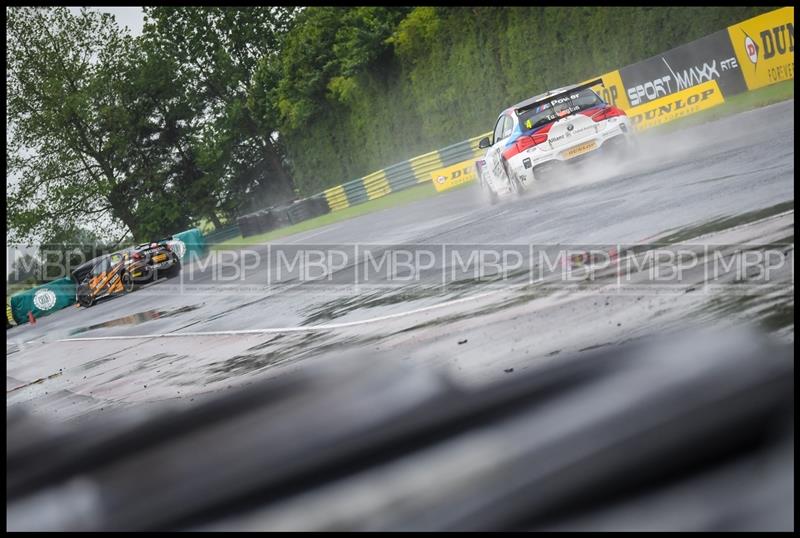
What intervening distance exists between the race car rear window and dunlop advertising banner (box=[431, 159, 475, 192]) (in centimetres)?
1261

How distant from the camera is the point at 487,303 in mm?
7969

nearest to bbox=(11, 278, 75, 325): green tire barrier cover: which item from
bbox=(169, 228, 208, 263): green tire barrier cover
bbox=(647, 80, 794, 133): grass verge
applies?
bbox=(169, 228, 208, 263): green tire barrier cover

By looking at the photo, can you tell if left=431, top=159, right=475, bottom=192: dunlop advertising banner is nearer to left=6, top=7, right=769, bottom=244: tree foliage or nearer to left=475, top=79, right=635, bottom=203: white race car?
left=6, top=7, right=769, bottom=244: tree foliage

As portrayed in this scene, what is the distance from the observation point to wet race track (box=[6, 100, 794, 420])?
5992 mm

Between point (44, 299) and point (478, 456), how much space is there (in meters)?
29.7

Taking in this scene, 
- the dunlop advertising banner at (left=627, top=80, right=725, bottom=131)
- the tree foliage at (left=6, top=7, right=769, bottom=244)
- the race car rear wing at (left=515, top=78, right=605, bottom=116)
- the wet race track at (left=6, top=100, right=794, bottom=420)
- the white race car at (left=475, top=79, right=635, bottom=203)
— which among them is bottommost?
the wet race track at (left=6, top=100, right=794, bottom=420)

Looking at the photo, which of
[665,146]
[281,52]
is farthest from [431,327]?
[281,52]

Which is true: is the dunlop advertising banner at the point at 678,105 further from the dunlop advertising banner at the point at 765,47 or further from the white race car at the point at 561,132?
the white race car at the point at 561,132

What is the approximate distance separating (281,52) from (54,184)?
13761 millimetres

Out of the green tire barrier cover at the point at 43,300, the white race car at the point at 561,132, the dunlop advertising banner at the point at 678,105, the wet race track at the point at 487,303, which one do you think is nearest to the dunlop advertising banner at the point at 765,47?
the dunlop advertising banner at the point at 678,105

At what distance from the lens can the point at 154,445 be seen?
5.89m

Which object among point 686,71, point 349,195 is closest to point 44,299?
point 349,195

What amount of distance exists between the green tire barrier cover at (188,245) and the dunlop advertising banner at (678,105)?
16979 millimetres

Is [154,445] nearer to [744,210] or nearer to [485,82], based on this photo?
[744,210]
